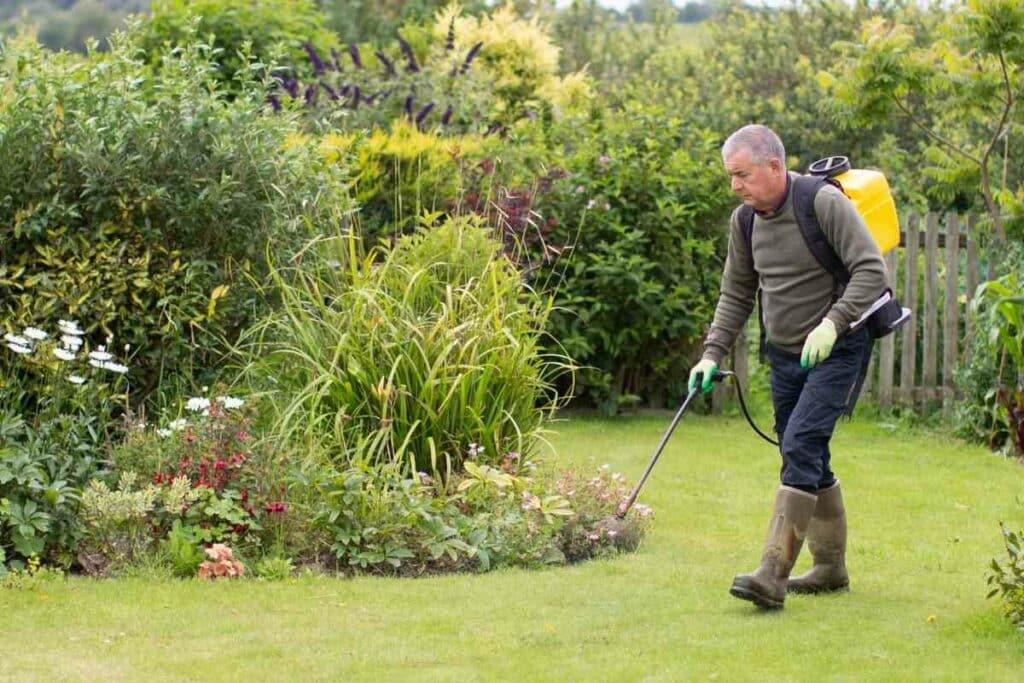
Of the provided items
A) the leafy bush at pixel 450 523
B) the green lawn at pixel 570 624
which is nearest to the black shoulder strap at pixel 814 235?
the green lawn at pixel 570 624

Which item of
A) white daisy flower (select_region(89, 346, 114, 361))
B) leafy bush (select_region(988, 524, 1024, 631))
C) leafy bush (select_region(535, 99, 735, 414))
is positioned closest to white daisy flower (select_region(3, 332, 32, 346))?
white daisy flower (select_region(89, 346, 114, 361))

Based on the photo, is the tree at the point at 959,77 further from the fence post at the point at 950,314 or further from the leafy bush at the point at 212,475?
the leafy bush at the point at 212,475

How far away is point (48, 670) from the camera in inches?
215

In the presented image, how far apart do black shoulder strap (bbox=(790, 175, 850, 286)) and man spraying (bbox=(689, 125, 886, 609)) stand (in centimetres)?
2

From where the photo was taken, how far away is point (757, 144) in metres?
6.48

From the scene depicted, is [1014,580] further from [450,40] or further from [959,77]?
[450,40]

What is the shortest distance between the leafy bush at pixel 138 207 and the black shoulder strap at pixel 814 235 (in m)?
3.22

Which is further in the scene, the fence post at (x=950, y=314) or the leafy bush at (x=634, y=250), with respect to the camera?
the fence post at (x=950, y=314)

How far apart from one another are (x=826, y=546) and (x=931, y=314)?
237 inches

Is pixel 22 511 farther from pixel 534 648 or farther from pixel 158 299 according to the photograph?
pixel 534 648

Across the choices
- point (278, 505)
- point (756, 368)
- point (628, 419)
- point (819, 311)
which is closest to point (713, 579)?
point (819, 311)

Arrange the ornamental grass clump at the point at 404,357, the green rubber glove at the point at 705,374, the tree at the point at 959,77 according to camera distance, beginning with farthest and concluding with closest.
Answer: the tree at the point at 959,77 < the ornamental grass clump at the point at 404,357 < the green rubber glove at the point at 705,374

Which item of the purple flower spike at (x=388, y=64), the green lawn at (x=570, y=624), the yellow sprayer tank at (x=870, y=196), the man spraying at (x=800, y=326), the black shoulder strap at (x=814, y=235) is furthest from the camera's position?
the purple flower spike at (x=388, y=64)

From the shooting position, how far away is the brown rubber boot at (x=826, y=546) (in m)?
6.85
